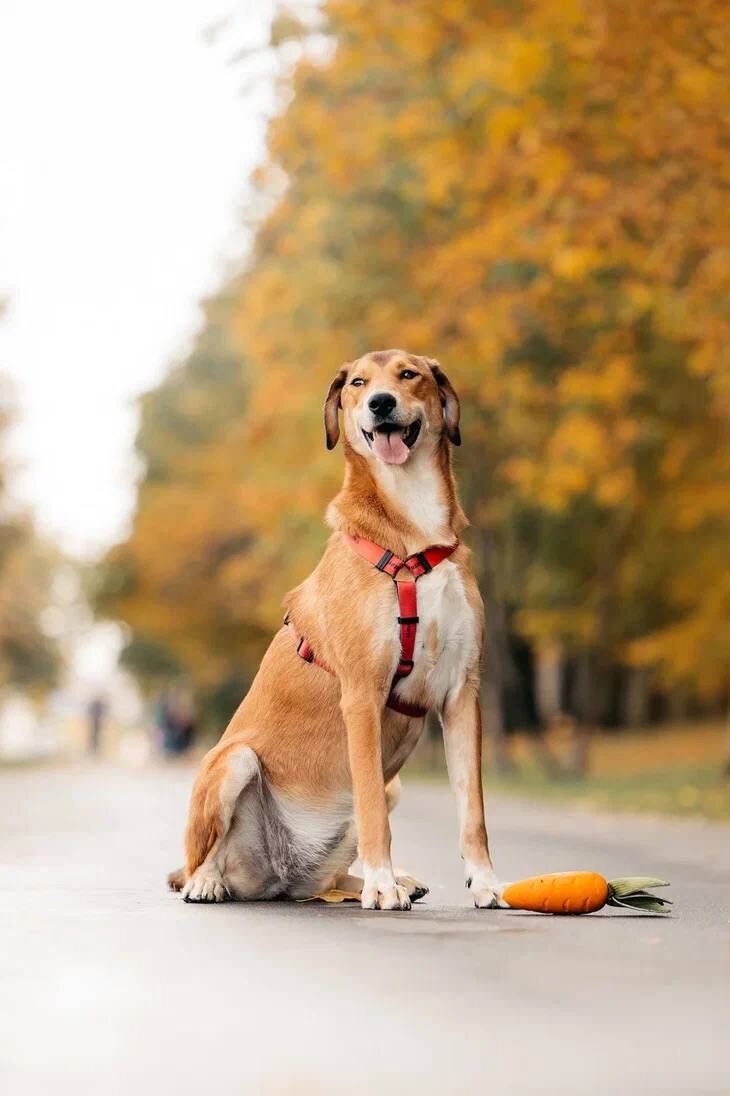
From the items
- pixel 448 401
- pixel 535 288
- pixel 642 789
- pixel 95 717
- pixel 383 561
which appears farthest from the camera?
pixel 95 717

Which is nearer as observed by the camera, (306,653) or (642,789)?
(306,653)

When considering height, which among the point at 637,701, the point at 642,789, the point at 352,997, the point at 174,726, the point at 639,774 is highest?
the point at 637,701

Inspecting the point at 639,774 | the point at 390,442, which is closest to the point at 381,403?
the point at 390,442

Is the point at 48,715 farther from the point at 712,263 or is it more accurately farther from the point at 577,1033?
the point at 577,1033

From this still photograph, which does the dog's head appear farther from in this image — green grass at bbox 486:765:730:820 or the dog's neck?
green grass at bbox 486:765:730:820

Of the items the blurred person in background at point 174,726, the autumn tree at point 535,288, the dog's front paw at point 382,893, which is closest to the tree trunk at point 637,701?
the blurred person in background at point 174,726

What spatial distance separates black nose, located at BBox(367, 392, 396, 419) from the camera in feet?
23.9

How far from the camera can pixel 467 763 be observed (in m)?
7.16

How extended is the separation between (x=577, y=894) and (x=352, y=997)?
2.19 metres

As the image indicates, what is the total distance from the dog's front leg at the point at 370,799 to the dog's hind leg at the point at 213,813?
48 centimetres

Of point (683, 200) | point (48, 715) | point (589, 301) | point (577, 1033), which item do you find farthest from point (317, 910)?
point (48, 715)

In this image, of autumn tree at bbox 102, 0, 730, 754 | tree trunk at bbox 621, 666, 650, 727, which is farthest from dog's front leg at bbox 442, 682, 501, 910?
tree trunk at bbox 621, 666, 650, 727

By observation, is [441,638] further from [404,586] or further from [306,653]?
[306,653]

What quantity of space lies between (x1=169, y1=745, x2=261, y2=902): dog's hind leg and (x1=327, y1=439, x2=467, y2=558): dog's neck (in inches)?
40.0
